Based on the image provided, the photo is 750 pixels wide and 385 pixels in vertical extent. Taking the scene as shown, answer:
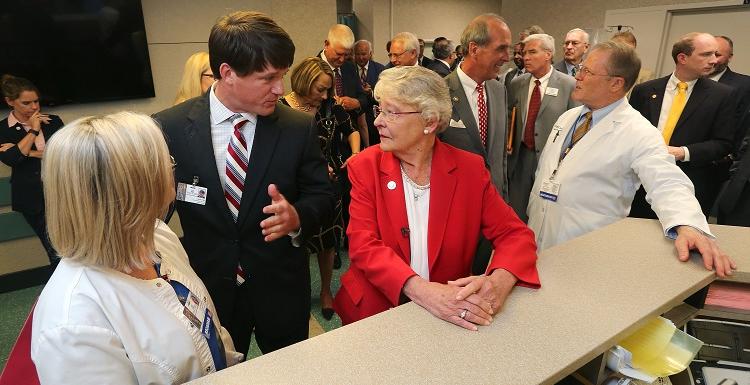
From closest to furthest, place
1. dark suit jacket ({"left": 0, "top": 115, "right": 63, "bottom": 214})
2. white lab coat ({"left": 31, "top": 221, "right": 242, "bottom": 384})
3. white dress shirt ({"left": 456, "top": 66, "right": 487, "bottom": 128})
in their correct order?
white lab coat ({"left": 31, "top": 221, "right": 242, "bottom": 384}) → white dress shirt ({"left": 456, "top": 66, "right": 487, "bottom": 128}) → dark suit jacket ({"left": 0, "top": 115, "right": 63, "bottom": 214})

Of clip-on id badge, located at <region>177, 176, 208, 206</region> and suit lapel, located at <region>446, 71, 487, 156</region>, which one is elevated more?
suit lapel, located at <region>446, 71, 487, 156</region>

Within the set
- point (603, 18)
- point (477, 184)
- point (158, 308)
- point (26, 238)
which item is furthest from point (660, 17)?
point (26, 238)

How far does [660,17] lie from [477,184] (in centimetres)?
704

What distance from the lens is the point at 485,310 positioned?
1.06 meters

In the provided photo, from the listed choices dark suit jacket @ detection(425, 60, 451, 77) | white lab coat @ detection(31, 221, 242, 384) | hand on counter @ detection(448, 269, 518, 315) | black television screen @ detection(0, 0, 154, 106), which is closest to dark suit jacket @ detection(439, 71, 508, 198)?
hand on counter @ detection(448, 269, 518, 315)

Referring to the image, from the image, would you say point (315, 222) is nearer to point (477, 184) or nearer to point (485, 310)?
point (477, 184)

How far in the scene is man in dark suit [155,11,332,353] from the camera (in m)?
1.44

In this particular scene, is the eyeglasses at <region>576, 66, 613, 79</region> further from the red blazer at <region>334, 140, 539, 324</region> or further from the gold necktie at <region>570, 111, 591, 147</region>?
the red blazer at <region>334, 140, 539, 324</region>

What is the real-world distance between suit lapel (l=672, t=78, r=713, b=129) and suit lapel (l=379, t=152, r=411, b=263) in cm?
271

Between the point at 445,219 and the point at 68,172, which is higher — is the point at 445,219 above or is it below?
below

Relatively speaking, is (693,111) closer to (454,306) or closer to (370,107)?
(370,107)

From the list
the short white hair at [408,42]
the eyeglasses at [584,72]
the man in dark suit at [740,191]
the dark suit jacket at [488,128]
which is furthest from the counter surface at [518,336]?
the short white hair at [408,42]

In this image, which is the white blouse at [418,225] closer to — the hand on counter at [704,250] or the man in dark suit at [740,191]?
the hand on counter at [704,250]

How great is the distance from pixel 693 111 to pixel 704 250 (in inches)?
89.5
